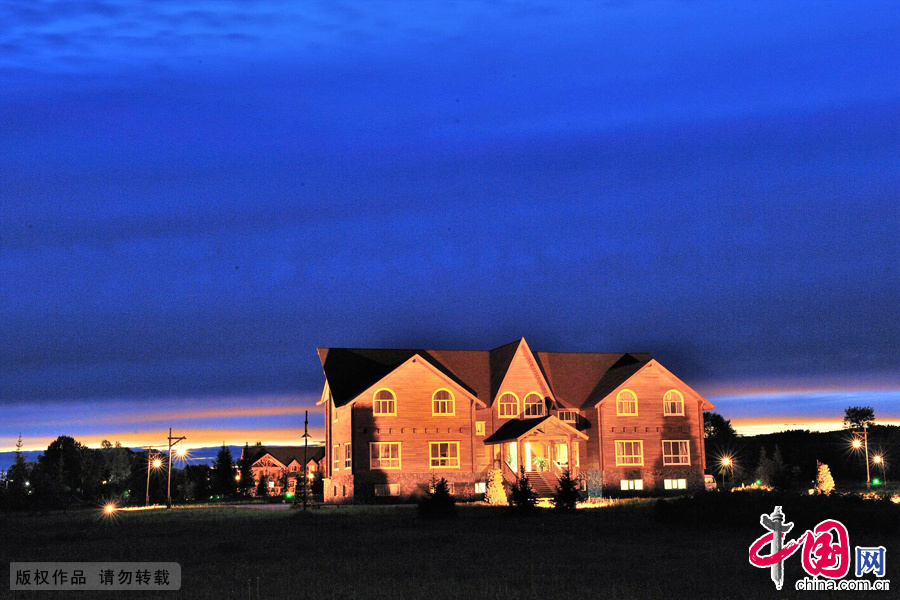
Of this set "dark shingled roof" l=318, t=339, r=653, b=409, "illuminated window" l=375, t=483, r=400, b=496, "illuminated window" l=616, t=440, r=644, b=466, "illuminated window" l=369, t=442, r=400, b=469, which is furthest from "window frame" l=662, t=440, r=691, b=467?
"illuminated window" l=375, t=483, r=400, b=496

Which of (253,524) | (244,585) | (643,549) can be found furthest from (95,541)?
(643,549)

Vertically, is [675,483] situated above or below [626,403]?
below

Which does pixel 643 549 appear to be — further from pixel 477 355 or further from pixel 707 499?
pixel 477 355

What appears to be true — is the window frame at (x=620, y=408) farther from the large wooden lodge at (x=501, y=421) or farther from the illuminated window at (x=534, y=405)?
Answer: the illuminated window at (x=534, y=405)

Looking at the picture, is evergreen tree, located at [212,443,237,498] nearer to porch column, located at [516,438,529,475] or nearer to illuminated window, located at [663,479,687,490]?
porch column, located at [516,438,529,475]

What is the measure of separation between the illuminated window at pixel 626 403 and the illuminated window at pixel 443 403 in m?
11.4

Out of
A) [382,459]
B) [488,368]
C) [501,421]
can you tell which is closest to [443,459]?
[382,459]

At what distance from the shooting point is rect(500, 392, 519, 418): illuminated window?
5962 centimetres

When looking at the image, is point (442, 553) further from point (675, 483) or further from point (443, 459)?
point (675, 483)

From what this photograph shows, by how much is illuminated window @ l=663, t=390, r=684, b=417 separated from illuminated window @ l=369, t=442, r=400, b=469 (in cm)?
1861

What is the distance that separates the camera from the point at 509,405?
59.8 m

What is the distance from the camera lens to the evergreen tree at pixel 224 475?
12062 cm

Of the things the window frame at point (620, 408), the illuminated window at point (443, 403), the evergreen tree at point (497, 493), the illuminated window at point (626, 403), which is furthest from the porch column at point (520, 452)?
the illuminated window at point (626, 403)

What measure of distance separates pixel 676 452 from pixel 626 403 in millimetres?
4865
